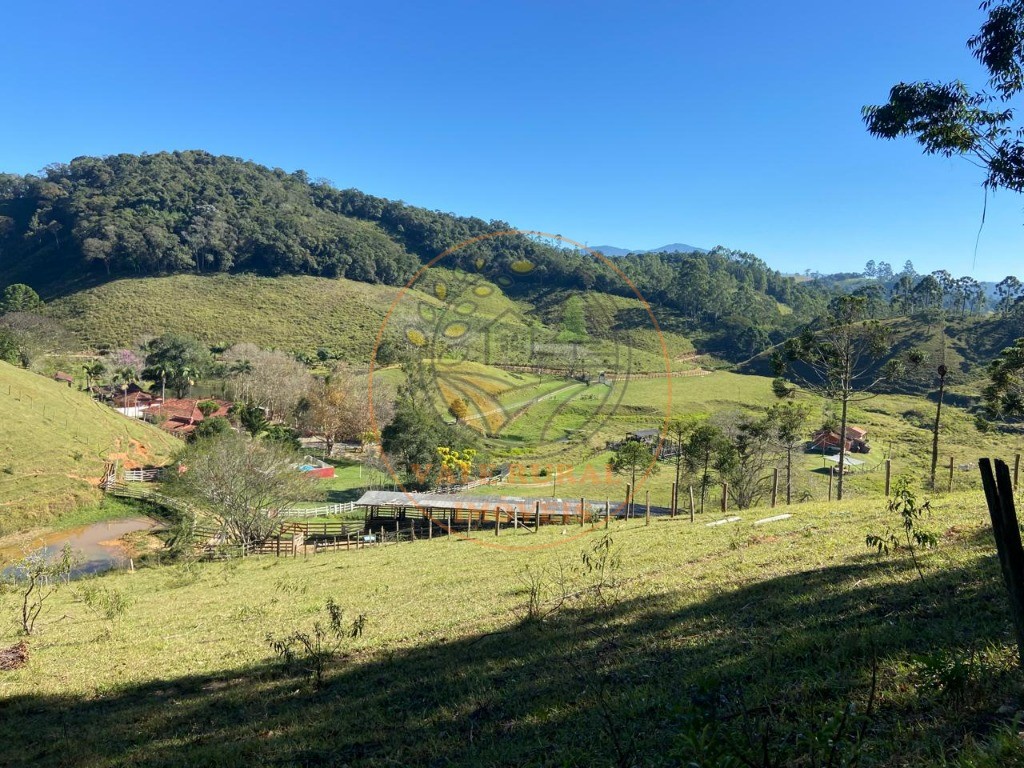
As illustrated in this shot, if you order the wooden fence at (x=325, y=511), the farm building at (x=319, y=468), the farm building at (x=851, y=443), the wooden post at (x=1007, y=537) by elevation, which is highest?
the wooden post at (x=1007, y=537)

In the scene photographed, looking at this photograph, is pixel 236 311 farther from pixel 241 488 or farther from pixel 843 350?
pixel 843 350

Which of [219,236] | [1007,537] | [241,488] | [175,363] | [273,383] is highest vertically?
[219,236]

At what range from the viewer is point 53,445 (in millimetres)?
36344

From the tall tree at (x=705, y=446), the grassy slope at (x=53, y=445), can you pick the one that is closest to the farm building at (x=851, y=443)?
the tall tree at (x=705, y=446)

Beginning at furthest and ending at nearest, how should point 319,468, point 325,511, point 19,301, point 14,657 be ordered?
1. point 19,301
2. point 319,468
3. point 325,511
4. point 14,657

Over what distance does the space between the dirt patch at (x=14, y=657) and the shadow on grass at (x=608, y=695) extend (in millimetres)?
3003

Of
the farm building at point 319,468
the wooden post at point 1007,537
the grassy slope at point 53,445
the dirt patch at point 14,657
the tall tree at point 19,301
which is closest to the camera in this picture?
the wooden post at point 1007,537

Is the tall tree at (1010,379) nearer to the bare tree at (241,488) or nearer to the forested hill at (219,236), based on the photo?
the bare tree at (241,488)

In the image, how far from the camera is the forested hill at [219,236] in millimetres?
98938

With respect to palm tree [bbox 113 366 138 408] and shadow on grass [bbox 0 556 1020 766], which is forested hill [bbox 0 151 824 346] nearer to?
palm tree [bbox 113 366 138 408]

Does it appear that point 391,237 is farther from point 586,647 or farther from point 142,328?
point 586,647

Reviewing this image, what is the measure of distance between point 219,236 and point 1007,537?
127 metres

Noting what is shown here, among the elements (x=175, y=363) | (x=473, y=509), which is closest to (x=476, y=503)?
(x=473, y=509)

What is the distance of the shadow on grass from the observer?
3414mm
